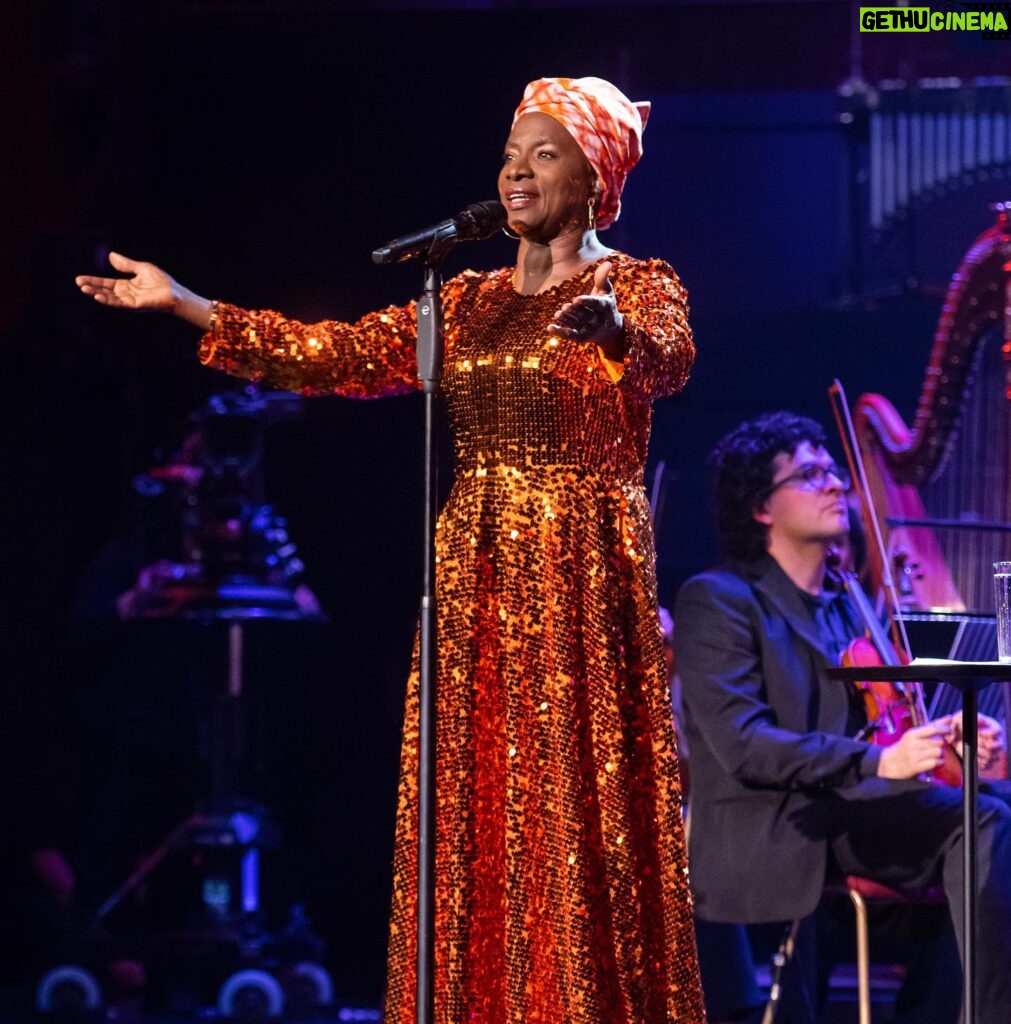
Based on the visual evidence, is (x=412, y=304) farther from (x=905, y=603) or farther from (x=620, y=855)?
(x=905, y=603)

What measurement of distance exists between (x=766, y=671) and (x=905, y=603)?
485 millimetres

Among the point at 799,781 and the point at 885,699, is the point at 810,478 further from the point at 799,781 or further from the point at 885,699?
the point at 799,781

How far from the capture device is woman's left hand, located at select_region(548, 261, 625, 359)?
87.1 inches

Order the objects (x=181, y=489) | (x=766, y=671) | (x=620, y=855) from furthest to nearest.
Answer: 1. (x=181, y=489)
2. (x=766, y=671)
3. (x=620, y=855)

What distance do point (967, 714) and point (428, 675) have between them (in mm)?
1086

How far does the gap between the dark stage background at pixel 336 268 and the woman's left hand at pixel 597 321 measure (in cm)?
260

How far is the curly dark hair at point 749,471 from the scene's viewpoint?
13.1 feet

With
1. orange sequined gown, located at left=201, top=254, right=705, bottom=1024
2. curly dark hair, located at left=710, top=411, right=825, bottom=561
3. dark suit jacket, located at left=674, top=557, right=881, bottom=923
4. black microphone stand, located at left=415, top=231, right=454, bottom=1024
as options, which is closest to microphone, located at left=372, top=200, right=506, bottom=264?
black microphone stand, located at left=415, top=231, right=454, bottom=1024

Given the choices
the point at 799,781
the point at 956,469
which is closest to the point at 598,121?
the point at 799,781

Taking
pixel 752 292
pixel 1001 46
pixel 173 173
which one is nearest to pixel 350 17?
pixel 173 173

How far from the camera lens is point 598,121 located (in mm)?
2732

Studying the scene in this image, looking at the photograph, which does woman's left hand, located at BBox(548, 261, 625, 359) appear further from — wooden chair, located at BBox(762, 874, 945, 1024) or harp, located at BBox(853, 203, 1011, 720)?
wooden chair, located at BBox(762, 874, 945, 1024)

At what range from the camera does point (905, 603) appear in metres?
4.01

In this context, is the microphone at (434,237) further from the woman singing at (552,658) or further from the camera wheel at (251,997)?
the camera wheel at (251,997)
